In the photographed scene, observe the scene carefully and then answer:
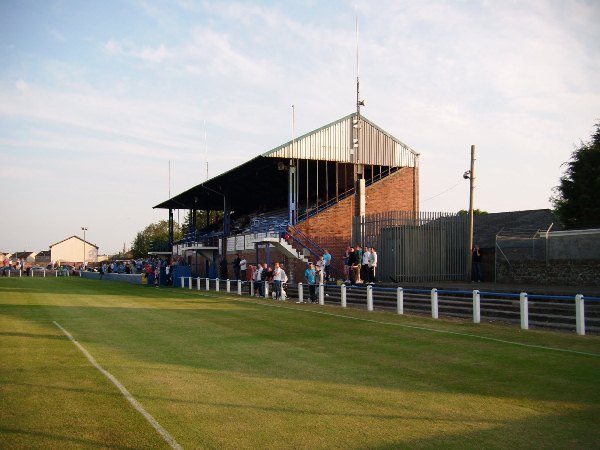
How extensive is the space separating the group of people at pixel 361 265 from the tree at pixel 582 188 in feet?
50.2

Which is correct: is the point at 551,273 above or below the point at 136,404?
above

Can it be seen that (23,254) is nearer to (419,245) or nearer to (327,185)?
(327,185)

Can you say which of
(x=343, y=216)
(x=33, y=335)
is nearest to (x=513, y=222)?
(x=343, y=216)

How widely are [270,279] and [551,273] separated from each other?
12.3m

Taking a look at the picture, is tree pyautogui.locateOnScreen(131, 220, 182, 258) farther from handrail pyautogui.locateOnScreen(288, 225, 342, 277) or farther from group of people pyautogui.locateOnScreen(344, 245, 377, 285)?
group of people pyautogui.locateOnScreen(344, 245, 377, 285)

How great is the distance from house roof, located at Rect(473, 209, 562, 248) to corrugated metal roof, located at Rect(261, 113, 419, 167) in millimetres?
6065

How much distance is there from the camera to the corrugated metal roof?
3538cm

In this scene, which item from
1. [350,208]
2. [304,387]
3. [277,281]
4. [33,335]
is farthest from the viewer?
[350,208]

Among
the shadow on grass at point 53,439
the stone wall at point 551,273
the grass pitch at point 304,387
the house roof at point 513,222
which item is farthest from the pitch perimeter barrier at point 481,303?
the house roof at point 513,222

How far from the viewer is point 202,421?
6637 mm

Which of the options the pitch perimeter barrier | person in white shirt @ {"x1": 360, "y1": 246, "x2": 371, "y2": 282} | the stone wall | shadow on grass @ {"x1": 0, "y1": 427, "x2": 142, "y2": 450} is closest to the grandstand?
person in white shirt @ {"x1": 360, "y1": 246, "x2": 371, "y2": 282}

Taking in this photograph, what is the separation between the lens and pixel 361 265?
2628 cm

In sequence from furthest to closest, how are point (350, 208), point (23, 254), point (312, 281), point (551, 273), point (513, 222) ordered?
point (23, 254) < point (513, 222) < point (350, 208) < point (312, 281) < point (551, 273)

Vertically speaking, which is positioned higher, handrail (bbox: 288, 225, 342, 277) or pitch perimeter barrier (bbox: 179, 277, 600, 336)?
handrail (bbox: 288, 225, 342, 277)
